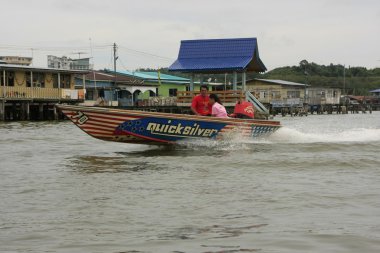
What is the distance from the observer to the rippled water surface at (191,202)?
16.2ft

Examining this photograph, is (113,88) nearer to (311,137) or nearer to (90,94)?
(90,94)

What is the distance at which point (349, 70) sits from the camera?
115m

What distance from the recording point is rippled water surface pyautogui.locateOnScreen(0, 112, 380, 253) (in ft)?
16.2

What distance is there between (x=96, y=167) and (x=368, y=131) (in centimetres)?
1069

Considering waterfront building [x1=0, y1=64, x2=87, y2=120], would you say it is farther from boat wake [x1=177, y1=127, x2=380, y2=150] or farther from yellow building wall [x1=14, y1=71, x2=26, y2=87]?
boat wake [x1=177, y1=127, x2=380, y2=150]

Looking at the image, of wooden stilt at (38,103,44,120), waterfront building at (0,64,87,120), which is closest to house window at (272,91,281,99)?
waterfront building at (0,64,87,120)

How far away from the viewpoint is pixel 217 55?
26.8m

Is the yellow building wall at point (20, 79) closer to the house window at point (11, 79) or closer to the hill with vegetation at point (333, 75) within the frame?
the house window at point (11, 79)

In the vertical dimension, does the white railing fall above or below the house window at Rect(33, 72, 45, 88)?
below

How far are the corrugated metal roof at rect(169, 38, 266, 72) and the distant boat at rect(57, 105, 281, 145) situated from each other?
13217 millimetres

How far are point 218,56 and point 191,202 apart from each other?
20641 millimetres

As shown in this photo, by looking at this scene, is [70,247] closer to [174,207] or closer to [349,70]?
[174,207]

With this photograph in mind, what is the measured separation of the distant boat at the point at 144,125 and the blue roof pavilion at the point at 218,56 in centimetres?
1324

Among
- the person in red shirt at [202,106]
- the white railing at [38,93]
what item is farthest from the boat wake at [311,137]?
the white railing at [38,93]
